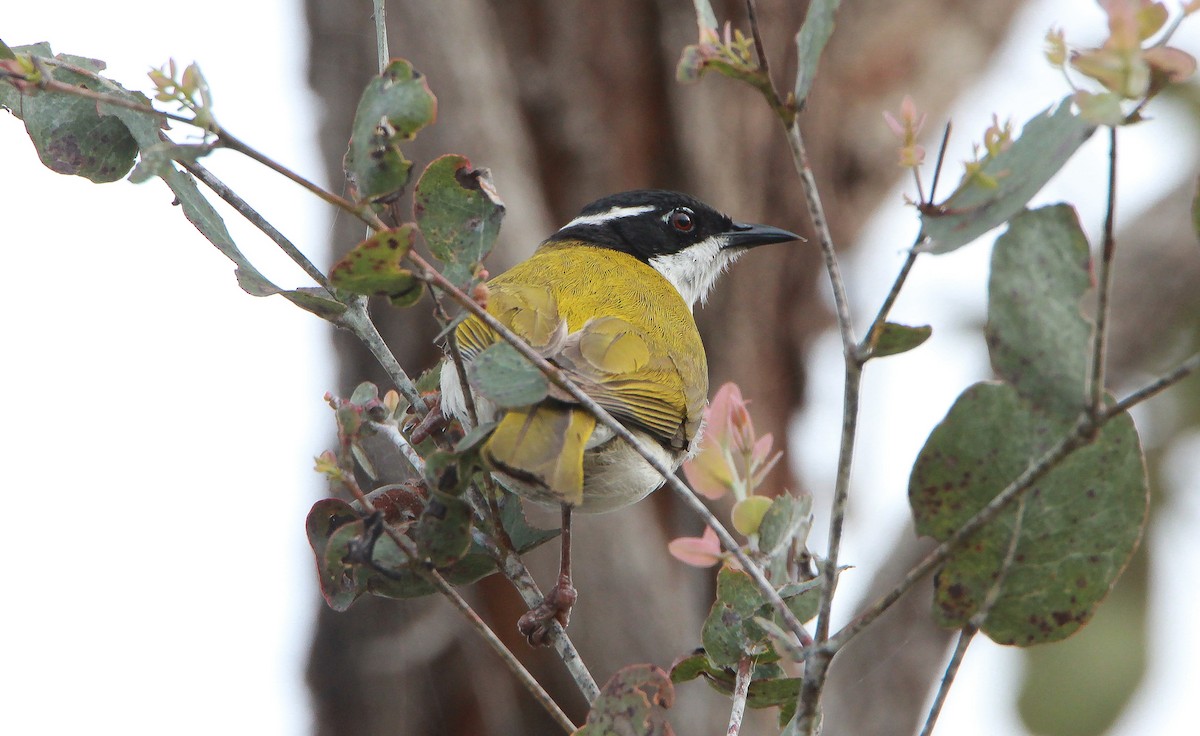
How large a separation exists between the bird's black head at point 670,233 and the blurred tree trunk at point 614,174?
1641 millimetres

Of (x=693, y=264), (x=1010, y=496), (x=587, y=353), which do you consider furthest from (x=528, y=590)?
(x=693, y=264)

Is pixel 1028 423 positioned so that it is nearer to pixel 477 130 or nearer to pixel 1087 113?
pixel 1087 113

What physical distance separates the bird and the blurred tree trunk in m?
2.31

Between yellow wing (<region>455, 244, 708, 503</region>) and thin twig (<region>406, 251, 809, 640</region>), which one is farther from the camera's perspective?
yellow wing (<region>455, 244, 708, 503</region>)

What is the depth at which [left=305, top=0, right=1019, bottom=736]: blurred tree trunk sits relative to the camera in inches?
276

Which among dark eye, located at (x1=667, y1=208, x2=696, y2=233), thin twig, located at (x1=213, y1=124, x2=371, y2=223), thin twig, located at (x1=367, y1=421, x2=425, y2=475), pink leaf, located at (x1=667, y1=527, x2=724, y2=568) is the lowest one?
pink leaf, located at (x1=667, y1=527, x2=724, y2=568)

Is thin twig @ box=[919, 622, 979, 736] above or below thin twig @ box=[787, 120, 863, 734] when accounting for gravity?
below

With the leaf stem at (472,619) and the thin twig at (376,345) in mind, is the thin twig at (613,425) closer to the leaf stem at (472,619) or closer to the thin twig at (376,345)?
the leaf stem at (472,619)

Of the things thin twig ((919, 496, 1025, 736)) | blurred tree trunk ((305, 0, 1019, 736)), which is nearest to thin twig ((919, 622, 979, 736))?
thin twig ((919, 496, 1025, 736))

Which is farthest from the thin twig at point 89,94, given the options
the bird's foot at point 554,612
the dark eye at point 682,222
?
the dark eye at point 682,222

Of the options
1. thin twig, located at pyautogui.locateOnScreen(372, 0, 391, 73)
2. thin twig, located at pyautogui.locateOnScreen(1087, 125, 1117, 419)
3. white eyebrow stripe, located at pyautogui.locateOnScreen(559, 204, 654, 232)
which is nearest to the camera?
thin twig, located at pyautogui.locateOnScreen(1087, 125, 1117, 419)

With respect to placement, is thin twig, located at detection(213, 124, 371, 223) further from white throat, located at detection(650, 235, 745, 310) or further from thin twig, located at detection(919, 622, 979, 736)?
white throat, located at detection(650, 235, 745, 310)

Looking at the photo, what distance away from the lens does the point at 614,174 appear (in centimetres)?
770

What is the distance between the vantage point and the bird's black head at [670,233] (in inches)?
210
